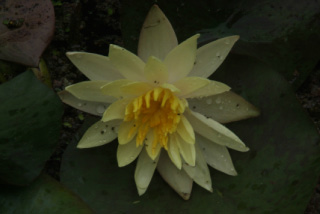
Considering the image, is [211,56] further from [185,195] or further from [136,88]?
[185,195]

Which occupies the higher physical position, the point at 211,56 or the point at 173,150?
the point at 211,56

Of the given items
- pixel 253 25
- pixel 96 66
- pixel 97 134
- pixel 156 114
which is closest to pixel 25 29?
pixel 96 66

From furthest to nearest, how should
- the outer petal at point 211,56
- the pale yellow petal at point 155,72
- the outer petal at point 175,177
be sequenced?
the outer petal at point 175,177 < the outer petal at point 211,56 < the pale yellow petal at point 155,72

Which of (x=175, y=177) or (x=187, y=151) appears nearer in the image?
(x=187, y=151)

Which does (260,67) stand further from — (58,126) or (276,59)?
(58,126)

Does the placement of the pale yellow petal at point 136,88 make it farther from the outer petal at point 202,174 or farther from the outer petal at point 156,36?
the outer petal at point 202,174

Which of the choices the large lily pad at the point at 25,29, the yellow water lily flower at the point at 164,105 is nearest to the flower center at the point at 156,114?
the yellow water lily flower at the point at 164,105

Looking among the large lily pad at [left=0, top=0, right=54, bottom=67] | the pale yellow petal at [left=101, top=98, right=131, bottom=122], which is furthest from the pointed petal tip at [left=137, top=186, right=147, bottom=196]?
the large lily pad at [left=0, top=0, right=54, bottom=67]
